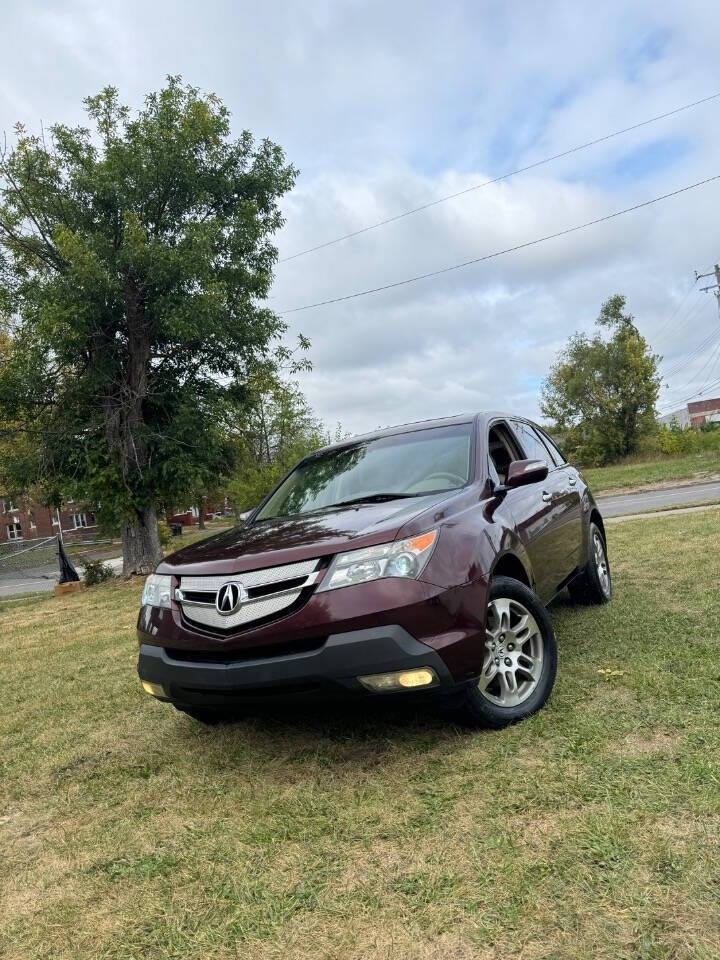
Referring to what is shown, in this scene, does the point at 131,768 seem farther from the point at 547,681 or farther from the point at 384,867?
the point at 547,681

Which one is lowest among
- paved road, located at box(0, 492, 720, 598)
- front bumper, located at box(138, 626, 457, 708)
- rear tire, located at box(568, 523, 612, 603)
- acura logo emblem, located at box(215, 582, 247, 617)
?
paved road, located at box(0, 492, 720, 598)

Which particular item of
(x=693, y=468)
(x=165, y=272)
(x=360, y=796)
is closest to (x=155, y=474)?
(x=165, y=272)

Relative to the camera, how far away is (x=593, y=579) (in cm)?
530

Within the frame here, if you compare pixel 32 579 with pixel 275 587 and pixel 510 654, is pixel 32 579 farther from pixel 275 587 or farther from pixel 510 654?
pixel 510 654

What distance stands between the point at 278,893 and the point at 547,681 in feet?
5.59

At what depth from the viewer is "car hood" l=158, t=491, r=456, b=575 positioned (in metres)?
2.91

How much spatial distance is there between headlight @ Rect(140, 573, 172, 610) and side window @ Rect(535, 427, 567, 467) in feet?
11.2

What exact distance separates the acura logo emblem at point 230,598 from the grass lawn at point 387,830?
0.74 meters

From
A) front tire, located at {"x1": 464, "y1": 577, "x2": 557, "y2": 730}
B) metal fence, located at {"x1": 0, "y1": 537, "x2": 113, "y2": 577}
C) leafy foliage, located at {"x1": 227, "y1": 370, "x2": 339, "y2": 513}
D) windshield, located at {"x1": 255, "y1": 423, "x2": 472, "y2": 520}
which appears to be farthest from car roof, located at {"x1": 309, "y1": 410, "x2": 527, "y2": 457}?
metal fence, located at {"x1": 0, "y1": 537, "x2": 113, "y2": 577}

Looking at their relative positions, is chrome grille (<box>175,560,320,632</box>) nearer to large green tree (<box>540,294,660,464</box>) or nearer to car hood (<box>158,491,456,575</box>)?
car hood (<box>158,491,456,575</box>)

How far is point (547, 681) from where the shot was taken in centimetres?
333

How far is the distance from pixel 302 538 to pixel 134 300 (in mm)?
11610

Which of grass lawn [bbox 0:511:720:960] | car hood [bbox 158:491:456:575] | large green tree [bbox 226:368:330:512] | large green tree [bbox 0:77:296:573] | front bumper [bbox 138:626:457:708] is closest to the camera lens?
grass lawn [bbox 0:511:720:960]

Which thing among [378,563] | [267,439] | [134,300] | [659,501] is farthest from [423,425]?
[267,439]
